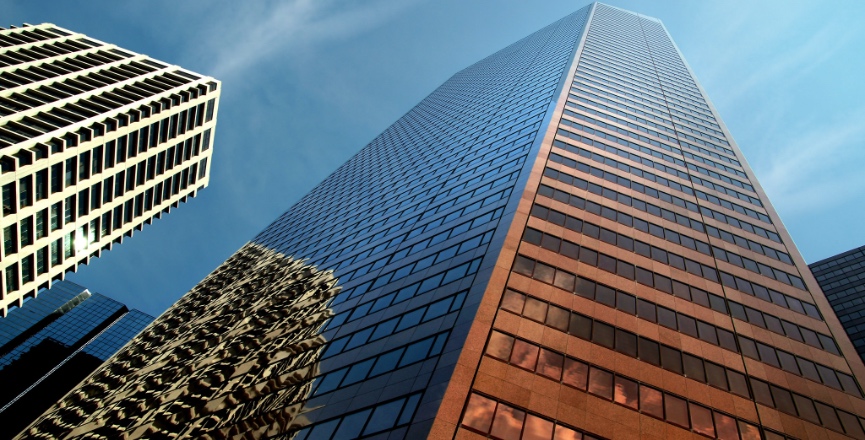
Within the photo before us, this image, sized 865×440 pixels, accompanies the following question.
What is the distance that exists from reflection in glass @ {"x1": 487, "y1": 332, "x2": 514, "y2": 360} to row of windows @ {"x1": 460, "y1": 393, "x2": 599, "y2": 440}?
267 cm

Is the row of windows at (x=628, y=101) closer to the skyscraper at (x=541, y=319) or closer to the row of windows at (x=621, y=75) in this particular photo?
the skyscraper at (x=541, y=319)

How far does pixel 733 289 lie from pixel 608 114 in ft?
97.0

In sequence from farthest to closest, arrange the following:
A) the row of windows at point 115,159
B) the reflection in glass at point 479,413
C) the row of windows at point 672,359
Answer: the row of windows at point 115,159 < the row of windows at point 672,359 < the reflection in glass at point 479,413

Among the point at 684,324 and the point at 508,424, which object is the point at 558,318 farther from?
the point at 684,324

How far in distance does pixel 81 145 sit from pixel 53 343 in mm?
107124

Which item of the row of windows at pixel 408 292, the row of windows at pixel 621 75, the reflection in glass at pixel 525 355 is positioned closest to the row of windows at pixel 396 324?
the row of windows at pixel 408 292

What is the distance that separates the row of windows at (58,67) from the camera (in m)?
66.4

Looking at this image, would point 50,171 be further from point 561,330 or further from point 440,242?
Answer: point 561,330

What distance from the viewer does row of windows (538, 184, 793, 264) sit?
1650 inches

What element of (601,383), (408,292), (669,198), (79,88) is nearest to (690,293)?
(601,383)

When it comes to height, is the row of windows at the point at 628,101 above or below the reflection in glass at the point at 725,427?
above

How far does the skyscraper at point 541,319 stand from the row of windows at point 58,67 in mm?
33292

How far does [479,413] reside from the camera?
79.9ft

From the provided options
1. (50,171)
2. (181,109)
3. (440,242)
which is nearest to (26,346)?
(181,109)
